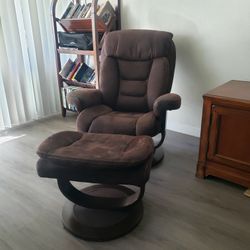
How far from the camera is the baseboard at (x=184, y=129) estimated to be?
2.68 m

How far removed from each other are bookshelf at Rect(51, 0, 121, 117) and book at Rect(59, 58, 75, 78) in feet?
0.12

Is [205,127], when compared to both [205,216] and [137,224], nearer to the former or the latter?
[205,216]

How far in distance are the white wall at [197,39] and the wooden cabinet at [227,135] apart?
1.60 ft

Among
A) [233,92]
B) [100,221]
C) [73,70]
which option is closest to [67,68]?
[73,70]

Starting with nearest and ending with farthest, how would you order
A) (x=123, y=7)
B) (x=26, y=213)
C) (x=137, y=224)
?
(x=137, y=224) < (x=26, y=213) < (x=123, y=7)

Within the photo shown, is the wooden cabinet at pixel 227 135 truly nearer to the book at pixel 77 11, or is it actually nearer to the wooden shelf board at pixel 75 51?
the wooden shelf board at pixel 75 51

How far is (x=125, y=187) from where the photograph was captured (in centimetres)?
179

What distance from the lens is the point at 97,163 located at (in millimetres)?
1308

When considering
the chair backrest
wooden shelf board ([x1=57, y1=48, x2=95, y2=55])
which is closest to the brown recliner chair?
the chair backrest

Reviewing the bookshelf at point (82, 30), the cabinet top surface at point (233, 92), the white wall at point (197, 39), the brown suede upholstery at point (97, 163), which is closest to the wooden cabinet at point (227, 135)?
the cabinet top surface at point (233, 92)

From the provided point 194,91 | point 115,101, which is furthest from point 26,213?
point 194,91

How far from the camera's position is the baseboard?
2.68 m

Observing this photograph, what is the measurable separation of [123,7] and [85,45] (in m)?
0.57

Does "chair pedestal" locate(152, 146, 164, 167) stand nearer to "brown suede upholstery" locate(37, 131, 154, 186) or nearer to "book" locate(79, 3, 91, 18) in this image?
"brown suede upholstery" locate(37, 131, 154, 186)
